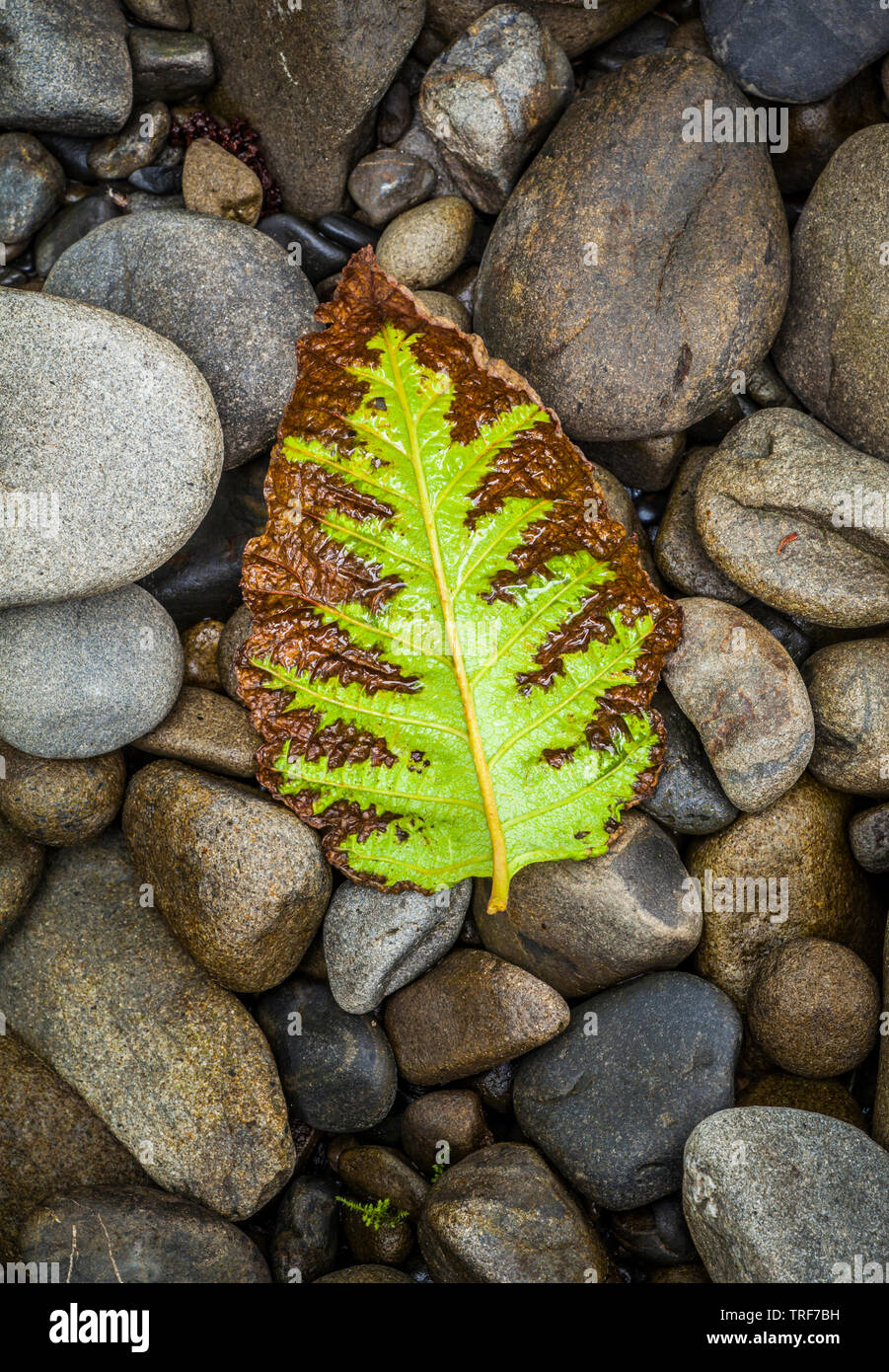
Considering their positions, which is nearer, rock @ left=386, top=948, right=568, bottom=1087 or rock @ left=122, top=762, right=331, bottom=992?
rock @ left=122, top=762, right=331, bottom=992

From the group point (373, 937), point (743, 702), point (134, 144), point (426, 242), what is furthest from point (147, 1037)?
point (134, 144)

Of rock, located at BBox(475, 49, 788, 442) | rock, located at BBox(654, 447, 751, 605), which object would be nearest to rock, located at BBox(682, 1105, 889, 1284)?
rock, located at BBox(654, 447, 751, 605)

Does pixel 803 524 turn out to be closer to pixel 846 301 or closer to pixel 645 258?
pixel 846 301

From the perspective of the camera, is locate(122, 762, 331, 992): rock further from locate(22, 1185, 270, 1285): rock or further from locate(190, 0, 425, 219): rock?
locate(190, 0, 425, 219): rock

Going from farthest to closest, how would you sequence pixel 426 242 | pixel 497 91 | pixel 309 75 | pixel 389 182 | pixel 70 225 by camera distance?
pixel 70 225
pixel 389 182
pixel 426 242
pixel 309 75
pixel 497 91

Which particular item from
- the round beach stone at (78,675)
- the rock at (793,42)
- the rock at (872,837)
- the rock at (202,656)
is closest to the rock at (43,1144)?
the round beach stone at (78,675)

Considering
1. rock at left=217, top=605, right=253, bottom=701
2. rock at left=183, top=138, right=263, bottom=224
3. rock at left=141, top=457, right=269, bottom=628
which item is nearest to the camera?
rock at left=217, top=605, right=253, bottom=701
